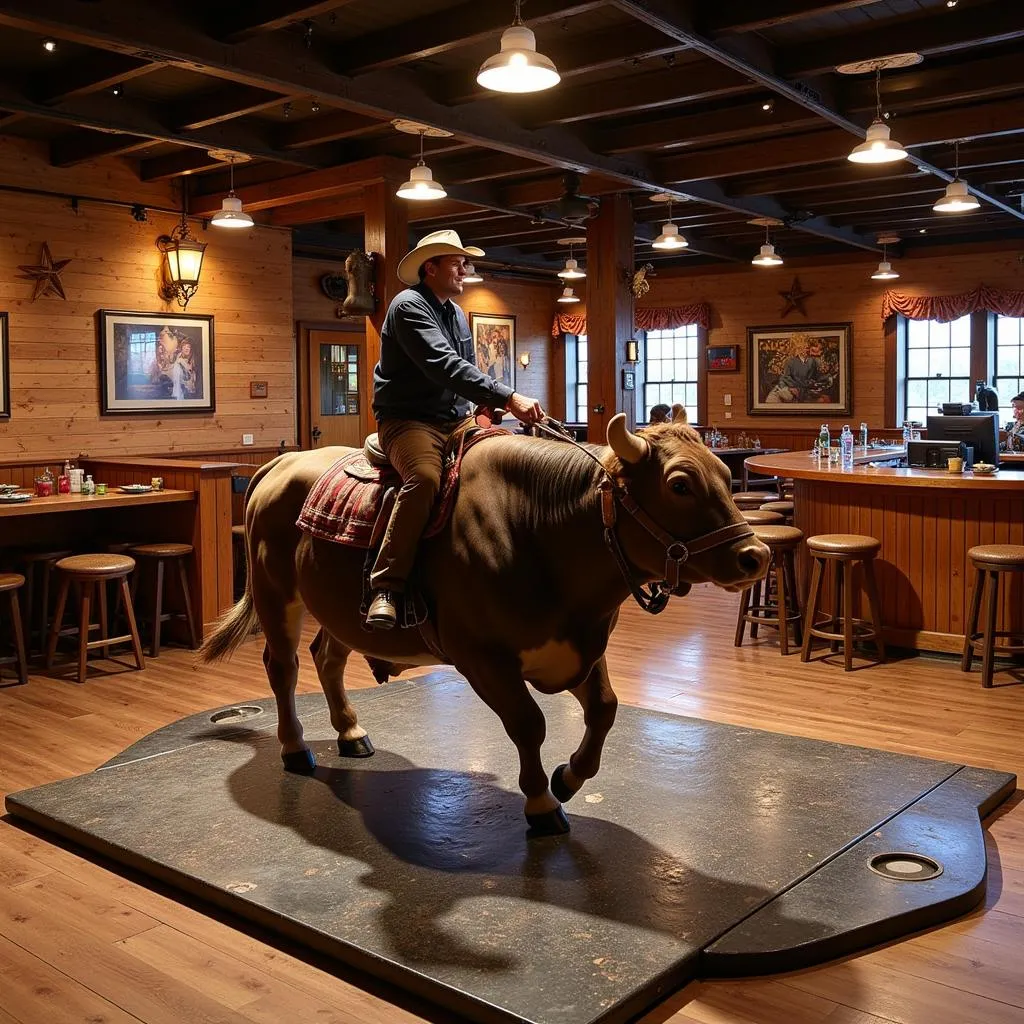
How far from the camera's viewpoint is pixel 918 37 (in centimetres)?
611

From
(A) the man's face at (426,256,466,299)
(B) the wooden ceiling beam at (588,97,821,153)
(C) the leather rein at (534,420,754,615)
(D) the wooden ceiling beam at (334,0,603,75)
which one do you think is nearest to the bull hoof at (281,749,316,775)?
(C) the leather rein at (534,420,754,615)

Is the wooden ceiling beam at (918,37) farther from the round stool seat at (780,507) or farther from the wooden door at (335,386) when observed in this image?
the wooden door at (335,386)

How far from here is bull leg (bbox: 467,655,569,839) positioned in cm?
337

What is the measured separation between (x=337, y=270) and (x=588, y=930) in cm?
1104

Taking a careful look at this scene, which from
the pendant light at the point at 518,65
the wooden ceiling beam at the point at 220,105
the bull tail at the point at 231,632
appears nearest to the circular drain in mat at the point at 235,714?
the bull tail at the point at 231,632

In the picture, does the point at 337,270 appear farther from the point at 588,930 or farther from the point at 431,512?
the point at 588,930

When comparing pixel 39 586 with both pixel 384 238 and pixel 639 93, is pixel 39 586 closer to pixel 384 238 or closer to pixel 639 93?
pixel 384 238

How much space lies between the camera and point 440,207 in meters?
10.9

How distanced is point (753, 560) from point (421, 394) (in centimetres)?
135

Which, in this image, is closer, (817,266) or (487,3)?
(487,3)

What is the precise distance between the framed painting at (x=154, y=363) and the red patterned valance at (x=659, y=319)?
7.71 metres

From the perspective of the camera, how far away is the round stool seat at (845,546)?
6.22 m

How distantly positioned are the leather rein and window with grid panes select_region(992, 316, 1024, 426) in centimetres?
1179

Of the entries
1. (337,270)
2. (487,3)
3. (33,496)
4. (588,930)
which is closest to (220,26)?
(487,3)
